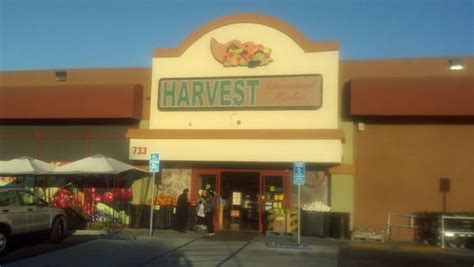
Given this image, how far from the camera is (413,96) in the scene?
19.9 m

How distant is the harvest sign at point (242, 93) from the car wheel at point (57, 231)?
627 centimetres

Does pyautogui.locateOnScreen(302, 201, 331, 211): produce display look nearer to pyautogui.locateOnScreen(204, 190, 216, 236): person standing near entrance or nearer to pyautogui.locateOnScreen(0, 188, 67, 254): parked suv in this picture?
pyautogui.locateOnScreen(204, 190, 216, 236): person standing near entrance

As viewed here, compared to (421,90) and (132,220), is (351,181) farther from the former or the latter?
(132,220)

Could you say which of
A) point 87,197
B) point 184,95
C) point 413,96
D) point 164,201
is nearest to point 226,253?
point 164,201

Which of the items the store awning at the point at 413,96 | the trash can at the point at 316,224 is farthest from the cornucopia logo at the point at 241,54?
the trash can at the point at 316,224

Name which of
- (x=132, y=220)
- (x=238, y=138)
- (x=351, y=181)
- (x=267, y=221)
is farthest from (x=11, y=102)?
(x=351, y=181)

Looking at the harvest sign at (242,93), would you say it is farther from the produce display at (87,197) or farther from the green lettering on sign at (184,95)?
the produce display at (87,197)

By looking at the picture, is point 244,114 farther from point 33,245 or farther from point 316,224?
point 33,245

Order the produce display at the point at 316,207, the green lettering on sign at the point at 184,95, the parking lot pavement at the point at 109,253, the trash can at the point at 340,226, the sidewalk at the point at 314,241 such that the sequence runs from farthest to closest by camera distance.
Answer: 1. the green lettering on sign at the point at 184,95
2. the produce display at the point at 316,207
3. the trash can at the point at 340,226
4. the sidewalk at the point at 314,241
5. the parking lot pavement at the point at 109,253

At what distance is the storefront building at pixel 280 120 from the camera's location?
20.4m

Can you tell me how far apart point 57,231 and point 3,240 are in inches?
115

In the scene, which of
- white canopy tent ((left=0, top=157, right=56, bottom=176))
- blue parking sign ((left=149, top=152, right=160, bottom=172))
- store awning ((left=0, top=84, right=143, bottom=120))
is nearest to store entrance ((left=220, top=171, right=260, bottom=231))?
blue parking sign ((left=149, top=152, right=160, bottom=172))

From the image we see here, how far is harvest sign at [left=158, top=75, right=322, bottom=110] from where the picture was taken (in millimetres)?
20938

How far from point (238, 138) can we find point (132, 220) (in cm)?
511
